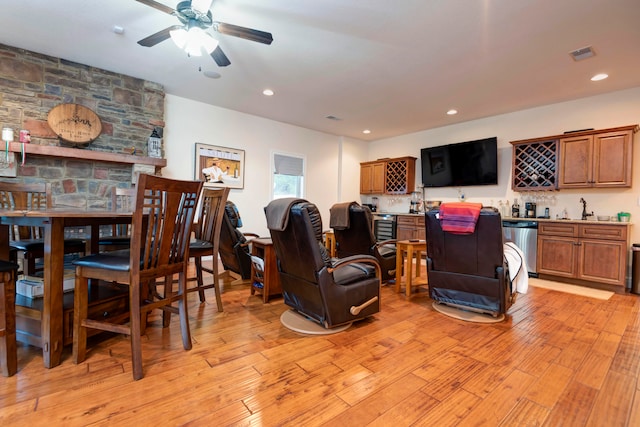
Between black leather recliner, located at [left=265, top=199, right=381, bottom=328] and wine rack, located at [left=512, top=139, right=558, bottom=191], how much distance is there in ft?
12.6

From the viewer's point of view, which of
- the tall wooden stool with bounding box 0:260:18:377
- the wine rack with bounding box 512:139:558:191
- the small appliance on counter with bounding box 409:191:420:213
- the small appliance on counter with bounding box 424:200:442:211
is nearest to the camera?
the tall wooden stool with bounding box 0:260:18:377

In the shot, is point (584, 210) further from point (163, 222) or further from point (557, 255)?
point (163, 222)

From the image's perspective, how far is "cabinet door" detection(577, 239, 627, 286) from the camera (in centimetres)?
374

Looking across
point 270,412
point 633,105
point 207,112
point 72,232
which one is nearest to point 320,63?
point 207,112

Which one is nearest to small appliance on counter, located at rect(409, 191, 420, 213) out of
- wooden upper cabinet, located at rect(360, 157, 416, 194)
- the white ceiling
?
wooden upper cabinet, located at rect(360, 157, 416, 194)

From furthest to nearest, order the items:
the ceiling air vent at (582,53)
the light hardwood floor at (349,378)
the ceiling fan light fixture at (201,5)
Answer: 1. the ceiling air vent at (582,53)
2. the ceiling fan light fixture at (201,5)
3. the light hardwood floor at (349,378)

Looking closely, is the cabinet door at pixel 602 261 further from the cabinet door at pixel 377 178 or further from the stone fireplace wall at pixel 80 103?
the stone fireplace wall at pixel 80 103

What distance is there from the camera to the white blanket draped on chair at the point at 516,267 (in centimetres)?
274

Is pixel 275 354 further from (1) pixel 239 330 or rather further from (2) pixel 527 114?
(2) pixel 527 114

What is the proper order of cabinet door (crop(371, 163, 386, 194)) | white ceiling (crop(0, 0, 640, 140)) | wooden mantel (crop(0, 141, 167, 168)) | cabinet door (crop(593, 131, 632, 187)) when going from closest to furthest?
white ceiling (crop(0, 0, 640, 140)), wooden mantel (crop(0, 141, 167, 168)), cabinet door (crop(593, 131, 632, 187)), cabinet door (crop(371, 163, 386, 194))

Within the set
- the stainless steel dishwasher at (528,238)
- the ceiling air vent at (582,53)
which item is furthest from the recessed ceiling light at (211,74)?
A: the stainless steel dishwasher at (528,238)

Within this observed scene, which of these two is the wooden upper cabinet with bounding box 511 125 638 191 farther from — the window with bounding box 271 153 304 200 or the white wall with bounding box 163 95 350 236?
the window with bounding box 271 153 304 200

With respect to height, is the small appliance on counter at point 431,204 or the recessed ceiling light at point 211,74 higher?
the recessed ceiling light at point 211,74

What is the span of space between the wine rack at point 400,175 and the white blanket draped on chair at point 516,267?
13.0ft
